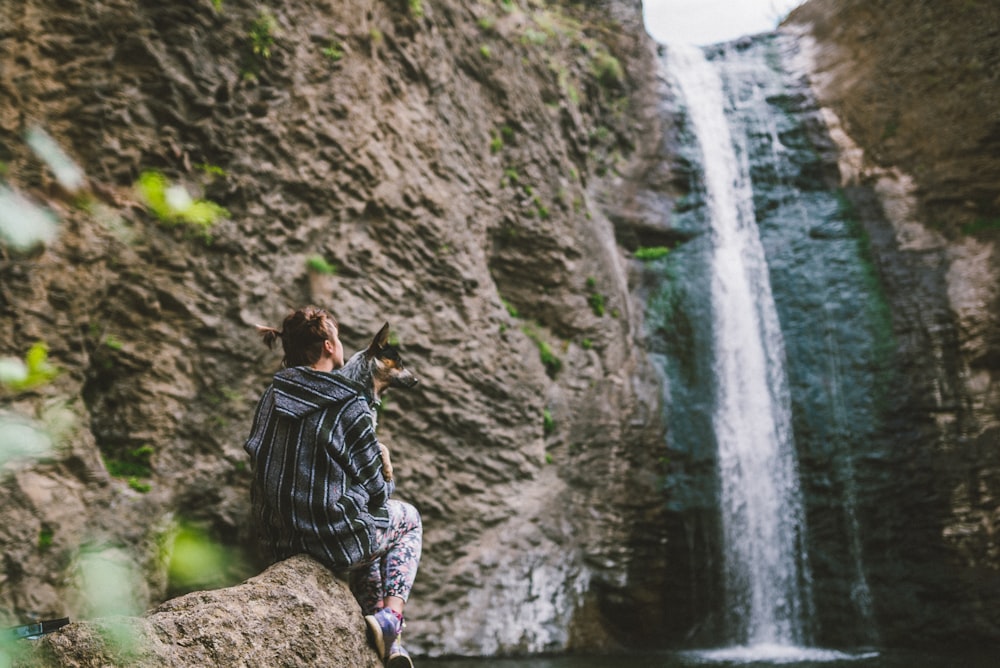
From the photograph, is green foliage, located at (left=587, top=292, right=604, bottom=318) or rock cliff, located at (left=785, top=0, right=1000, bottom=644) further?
green foliage, located at (left=587, top=292, right=604, bottom=318)

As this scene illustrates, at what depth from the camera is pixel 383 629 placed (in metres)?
2.66

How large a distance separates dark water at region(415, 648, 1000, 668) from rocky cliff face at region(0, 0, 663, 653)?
0.50m

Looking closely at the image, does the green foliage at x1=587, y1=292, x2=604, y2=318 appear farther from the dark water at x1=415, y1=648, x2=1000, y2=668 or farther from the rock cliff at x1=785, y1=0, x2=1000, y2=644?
the dark water at x1=415, y1=648, x2=1000, y2=668

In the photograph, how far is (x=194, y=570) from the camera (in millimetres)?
5371

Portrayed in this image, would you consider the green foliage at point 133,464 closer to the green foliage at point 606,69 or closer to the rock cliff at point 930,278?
the rock cliff at point 930,278

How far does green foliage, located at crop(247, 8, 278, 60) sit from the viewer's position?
6391 millimetres

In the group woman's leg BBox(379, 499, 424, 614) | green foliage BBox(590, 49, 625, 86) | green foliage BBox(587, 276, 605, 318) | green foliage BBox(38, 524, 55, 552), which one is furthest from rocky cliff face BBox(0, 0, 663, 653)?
woman's leg BBox(379, 499, 424, 614)

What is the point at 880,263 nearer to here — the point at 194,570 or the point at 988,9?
the point at 988,9

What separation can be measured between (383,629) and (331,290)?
14.7ft

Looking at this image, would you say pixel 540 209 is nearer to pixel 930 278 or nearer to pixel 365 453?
pixel 930 278

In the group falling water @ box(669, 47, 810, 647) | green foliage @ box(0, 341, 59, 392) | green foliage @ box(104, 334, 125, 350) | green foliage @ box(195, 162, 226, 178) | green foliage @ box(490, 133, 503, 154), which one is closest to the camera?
green foliage @ box(0, 341, 59, 392)

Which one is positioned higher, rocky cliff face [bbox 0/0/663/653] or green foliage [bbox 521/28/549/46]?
green foliage [bbox 521/28/549/46]

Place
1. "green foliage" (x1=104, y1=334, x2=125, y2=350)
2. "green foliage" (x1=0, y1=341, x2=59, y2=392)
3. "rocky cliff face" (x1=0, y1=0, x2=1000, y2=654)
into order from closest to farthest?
"green foliage" (x1=0, y1=341, x2=59, y2=392)
"rocky cliff face" (x1=0, y1=0, x2=1000, y2=654)
"green foliage" (x1=104, y1=334, x2=125, y2=350)

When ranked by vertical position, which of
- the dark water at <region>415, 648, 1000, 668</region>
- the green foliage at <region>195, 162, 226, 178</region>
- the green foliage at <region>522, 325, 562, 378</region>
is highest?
the green foliage at <region>195, 162, 226, 178</region>
